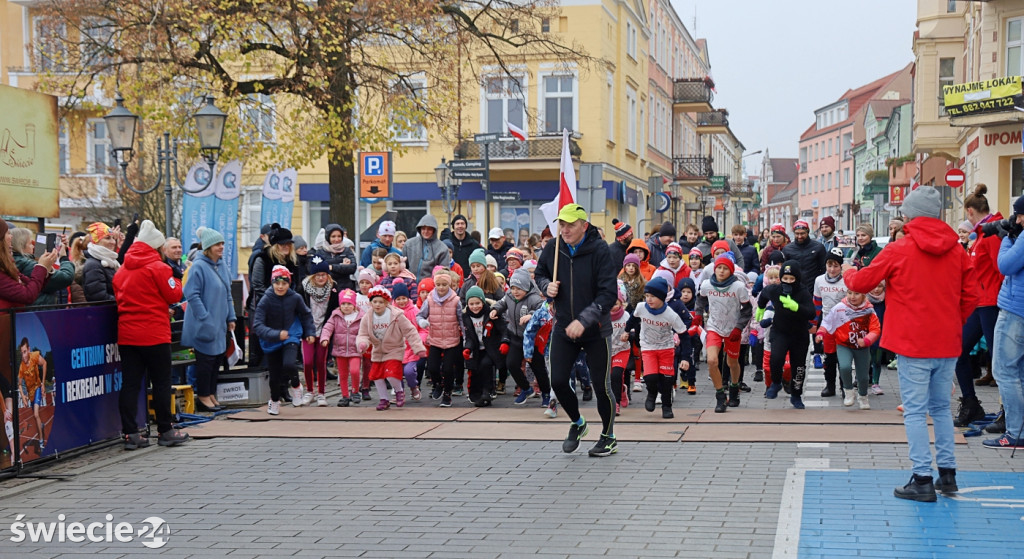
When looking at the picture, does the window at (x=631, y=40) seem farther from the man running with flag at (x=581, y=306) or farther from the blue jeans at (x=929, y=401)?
the blue jeans at (x=929, y=401)

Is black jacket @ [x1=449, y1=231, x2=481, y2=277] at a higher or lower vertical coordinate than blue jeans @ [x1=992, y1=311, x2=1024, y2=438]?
higher

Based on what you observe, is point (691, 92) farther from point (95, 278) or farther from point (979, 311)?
point (95, 278)

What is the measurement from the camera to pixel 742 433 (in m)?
9.98

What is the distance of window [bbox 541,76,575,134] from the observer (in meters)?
37.5

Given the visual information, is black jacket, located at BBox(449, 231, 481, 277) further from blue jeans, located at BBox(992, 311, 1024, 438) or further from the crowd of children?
blue jeans, located at BBox(992, 311, 1024, 438)

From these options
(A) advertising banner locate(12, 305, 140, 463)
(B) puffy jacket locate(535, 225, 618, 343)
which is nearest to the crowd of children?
(B) puffy jacket locate(535, 225, 618, 343)

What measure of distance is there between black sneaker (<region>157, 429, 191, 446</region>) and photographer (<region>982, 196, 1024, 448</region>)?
22.8ft

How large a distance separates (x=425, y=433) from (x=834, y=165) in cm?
11345

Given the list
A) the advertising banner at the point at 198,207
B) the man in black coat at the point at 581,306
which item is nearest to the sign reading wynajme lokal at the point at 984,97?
the advertising banner at the point at 198,207

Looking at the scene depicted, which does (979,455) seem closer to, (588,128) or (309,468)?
(309,468)

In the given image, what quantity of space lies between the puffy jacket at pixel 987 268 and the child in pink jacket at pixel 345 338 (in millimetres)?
6418

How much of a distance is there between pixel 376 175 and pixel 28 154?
19.7 feet

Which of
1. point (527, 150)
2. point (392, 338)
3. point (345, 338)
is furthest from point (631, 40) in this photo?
point (392, 338)

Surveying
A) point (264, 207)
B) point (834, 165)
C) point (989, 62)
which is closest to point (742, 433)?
point (264, 207)
